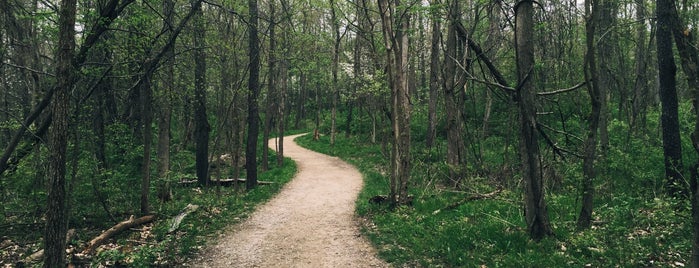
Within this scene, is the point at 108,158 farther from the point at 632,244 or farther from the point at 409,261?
the point at 632,244

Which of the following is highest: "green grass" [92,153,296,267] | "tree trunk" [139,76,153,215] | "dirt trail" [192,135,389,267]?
"tree trunk" [139,76,153,215]

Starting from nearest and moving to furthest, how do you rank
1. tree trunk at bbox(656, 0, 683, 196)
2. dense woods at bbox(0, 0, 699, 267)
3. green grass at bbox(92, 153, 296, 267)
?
dense woods at bbox(0, 0, 699, 267) < green grass at bbox(92, 153, 296, 267) < tree trunk at bbox(656, 0, 683, 196)

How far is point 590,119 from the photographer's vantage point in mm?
5801

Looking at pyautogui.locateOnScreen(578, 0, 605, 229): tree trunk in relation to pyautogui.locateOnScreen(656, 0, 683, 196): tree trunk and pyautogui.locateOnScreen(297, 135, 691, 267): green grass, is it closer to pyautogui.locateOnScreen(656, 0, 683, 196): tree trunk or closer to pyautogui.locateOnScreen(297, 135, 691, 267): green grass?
pyautogui.locateOnScreen(297, 135, 691, 267): green grass

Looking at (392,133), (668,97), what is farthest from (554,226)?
(392,133)

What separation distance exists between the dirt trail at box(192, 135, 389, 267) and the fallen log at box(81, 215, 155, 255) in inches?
78.9

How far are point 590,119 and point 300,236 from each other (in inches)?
232

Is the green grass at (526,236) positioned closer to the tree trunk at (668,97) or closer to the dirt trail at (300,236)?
the dirt trail at (300,236)

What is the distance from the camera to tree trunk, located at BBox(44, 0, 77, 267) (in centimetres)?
488

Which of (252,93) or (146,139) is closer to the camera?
(146,139)

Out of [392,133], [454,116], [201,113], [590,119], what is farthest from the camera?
[201,113]

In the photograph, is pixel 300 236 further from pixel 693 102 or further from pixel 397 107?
pixel 693 102

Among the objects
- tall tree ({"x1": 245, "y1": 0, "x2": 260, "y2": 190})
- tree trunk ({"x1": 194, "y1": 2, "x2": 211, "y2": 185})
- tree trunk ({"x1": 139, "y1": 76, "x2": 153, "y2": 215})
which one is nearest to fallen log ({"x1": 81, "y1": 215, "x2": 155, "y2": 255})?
tree trunk ({"x1": 139, "y1": 76, "x2": 153, "y2": 215})

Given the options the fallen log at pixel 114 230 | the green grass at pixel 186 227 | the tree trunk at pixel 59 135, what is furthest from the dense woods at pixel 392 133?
the fallen log at pixel 114 230
